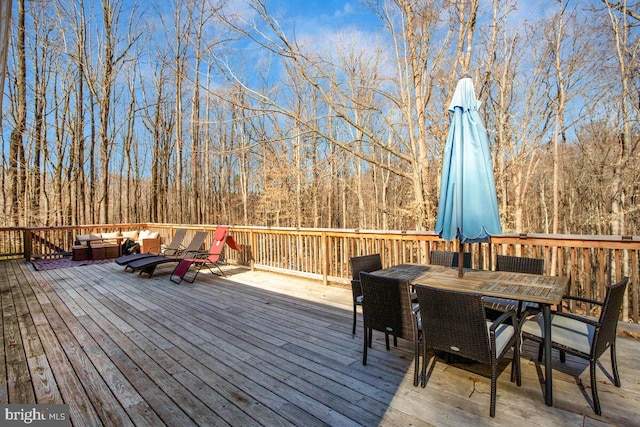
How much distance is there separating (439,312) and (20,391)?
10.1 feet

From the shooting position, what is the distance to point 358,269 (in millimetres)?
3350

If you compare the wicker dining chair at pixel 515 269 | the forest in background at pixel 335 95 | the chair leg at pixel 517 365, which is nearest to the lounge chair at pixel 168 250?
the forest in background at pixel 335 95

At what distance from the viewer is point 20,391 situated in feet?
7.78

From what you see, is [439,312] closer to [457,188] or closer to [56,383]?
[457,188]

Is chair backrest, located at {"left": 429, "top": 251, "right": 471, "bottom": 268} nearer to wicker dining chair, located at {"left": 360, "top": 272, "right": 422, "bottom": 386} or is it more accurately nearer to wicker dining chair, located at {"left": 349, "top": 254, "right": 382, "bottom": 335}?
wicker dining chair, located at {"left": 349, "top": 254, "right": 382, "bottom": 335}

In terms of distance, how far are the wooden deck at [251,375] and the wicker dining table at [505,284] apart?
48 centimetres

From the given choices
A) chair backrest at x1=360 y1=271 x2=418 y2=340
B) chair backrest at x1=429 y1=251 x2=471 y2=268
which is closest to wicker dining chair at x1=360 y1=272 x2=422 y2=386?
chair backrest at x1=360 y1=271 x2=418 y2=340

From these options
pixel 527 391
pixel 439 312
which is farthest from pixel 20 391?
pixel 527 391

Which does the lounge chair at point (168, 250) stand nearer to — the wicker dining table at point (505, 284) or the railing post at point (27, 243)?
the railing post at point (27, 243)

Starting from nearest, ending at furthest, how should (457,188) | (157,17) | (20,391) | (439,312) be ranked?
(439,312) → (20,391) → (457,188) → (157,17)

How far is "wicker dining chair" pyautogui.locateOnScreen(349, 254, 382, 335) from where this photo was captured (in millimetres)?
3246

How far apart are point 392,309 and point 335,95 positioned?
694cm

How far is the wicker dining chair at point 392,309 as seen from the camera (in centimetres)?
238

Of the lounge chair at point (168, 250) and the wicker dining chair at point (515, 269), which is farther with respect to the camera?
the lounge chair at point (168, 250)
